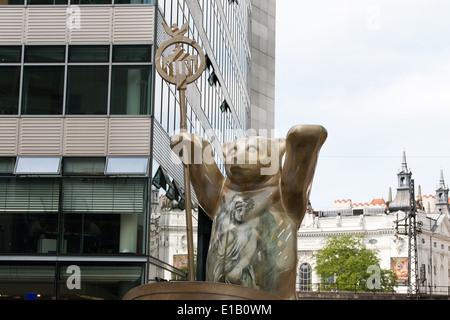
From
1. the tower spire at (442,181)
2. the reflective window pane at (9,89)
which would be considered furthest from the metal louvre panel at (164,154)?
the tower spire at (442,181)

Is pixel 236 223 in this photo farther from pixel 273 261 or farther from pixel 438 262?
pixel 438 262

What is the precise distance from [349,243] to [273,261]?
6880 centimetres

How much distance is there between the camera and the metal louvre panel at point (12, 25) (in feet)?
57.6

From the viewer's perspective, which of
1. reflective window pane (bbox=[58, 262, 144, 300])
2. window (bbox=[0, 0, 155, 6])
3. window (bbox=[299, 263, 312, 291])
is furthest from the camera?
window (bbox=[299, 263, 312, 291])

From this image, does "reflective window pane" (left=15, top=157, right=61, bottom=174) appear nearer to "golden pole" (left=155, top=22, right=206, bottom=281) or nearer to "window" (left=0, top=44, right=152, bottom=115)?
"window" (left=0, top=44, right=152, bottom=115)

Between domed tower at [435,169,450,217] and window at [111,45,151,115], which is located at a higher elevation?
domed tower at [435,169,450,217]

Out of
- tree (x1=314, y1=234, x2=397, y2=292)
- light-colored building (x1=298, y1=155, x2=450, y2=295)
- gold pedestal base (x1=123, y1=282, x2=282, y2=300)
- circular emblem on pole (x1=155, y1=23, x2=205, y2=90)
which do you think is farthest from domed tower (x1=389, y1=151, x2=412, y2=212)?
gold pedestal base (x1=123, y1=282, x2=282, y2=300)

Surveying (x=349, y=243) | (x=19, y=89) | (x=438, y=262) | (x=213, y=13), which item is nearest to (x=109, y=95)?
(x=19, y=89)

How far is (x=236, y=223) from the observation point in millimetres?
7762

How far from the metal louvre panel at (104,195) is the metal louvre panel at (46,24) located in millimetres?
3309

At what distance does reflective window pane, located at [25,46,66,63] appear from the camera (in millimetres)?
17344

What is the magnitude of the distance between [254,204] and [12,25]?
11.6 metres

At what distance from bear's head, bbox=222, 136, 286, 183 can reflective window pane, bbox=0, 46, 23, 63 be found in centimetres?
1080

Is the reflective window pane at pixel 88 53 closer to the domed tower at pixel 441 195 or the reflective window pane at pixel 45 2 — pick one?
the reflective window pane at pixel 45 2
